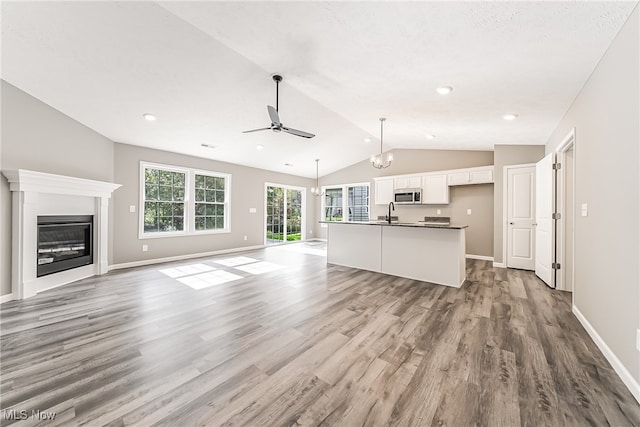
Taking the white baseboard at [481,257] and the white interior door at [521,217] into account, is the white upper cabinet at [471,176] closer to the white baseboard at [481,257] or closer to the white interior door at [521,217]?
the white interior door at [521,217]

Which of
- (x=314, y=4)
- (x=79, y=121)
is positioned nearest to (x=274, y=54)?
(x=314, y=4)

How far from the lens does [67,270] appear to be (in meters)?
3.94

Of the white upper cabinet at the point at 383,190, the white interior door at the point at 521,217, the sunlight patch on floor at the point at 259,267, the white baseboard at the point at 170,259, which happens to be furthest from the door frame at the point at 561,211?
the white baseboard at the point at 170,259

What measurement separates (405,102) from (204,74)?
110 inches

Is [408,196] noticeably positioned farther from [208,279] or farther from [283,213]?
[208,279]

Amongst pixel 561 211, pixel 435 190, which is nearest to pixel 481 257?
pixel 435 190

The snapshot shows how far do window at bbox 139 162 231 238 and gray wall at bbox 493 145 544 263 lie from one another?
6.51m

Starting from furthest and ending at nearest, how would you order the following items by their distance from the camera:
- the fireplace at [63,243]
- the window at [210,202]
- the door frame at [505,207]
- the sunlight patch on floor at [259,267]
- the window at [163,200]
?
the window at [210,202]
the window at [163,200]
the door frame at [505,207]
the sunlight patch on floor at [259,267]
the fireplace at [63,243]

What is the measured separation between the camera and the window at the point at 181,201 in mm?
5516

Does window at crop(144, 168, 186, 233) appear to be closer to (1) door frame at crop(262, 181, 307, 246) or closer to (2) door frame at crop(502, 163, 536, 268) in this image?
(1) door frame at crop(262, 181, 307, 246)

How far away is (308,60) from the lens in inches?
111

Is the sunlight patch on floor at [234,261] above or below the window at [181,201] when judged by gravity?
below

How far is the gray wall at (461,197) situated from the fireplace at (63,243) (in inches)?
283

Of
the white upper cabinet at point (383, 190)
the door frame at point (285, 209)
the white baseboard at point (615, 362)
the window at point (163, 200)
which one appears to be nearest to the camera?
the white baseboard at point (615, 362)
